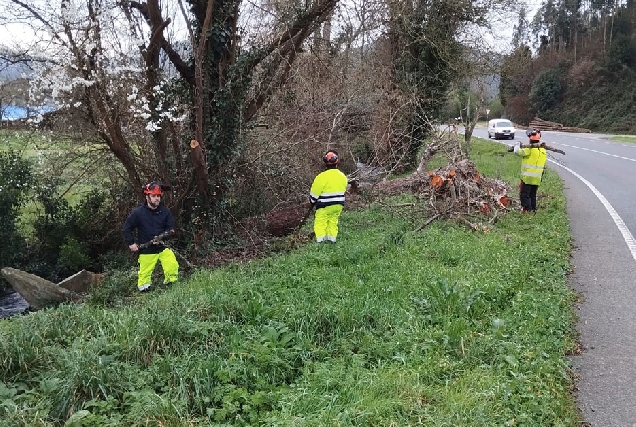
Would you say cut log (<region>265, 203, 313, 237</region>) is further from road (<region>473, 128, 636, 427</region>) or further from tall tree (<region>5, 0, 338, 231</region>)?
road (<region>473, 128, 636, 427</region>)

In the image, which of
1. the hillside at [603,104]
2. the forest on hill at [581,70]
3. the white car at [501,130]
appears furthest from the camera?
the forest on hill at [581,70]

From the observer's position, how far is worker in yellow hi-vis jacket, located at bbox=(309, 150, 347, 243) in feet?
29.8

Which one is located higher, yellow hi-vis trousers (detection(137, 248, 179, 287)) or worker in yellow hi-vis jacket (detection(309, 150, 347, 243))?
worker in yellow hi-vis jacket (detection(309, 150, 347, 243))

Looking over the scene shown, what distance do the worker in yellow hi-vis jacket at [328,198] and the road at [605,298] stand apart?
13.0 feet

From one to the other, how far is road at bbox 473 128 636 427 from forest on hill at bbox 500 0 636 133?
114 feet

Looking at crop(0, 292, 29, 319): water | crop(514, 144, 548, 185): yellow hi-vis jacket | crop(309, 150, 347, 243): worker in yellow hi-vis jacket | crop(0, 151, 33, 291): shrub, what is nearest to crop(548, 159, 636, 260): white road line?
crop(514, 144, 548, 185): yellow hi-vis jacket

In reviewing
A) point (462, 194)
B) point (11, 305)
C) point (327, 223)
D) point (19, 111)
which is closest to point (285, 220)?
point (327, 223)

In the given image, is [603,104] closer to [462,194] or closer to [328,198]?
[462,194]

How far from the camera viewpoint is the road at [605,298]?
426 cm

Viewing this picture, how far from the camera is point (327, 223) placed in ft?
30.5

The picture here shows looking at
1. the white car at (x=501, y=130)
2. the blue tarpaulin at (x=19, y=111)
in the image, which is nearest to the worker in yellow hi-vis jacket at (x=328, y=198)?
the blue tarpaulin at (x=19, y=111)

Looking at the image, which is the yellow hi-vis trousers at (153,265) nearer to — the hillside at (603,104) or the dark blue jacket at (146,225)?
the dark blue jacket at (146,225)

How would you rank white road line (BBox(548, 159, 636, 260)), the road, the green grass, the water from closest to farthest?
the green grass → the road → white road line (BBox(548, 159, 636, 260)) → the water

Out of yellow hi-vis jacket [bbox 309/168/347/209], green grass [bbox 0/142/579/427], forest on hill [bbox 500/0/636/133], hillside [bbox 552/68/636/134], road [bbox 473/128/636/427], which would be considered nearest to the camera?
green grass [bbox 0/142/579/427]
